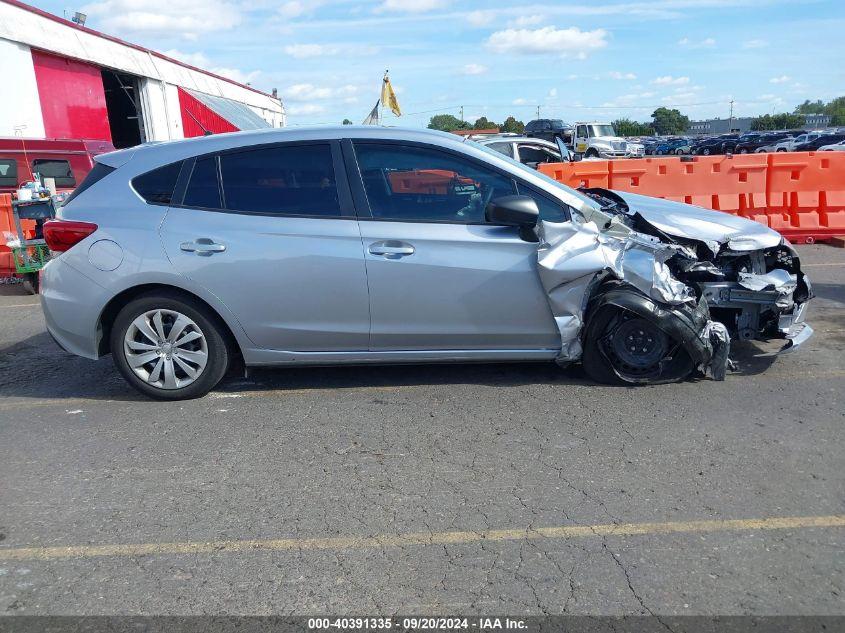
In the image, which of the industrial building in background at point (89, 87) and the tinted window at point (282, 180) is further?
the industrial building in background at point (89, 87)

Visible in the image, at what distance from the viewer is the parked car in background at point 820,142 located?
137 feet

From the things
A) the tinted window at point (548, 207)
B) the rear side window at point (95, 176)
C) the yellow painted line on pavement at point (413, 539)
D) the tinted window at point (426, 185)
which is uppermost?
the rear side window at point (95, 176)

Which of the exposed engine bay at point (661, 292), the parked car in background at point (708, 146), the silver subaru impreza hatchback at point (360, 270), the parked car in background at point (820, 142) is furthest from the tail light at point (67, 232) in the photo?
the parked car in background at point (708, 146)

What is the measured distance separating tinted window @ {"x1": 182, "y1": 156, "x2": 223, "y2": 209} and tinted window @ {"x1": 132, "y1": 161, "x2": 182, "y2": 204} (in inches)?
4.9

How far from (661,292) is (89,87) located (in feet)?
74.4

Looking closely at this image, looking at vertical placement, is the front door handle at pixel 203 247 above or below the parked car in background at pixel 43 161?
below

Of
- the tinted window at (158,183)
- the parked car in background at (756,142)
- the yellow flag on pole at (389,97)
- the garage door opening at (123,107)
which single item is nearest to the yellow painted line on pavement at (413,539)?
the tinted window at (158,183)

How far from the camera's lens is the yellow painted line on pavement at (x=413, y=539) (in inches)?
128

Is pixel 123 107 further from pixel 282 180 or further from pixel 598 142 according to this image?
pixel 282 180

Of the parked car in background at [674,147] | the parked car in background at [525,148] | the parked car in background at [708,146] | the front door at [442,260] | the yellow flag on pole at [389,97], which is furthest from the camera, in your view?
the parked car in background at [674,147]

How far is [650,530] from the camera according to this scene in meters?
3.29

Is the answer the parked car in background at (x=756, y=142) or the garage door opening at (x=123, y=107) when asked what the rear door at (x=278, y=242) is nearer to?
the garage door opening at (x=123, y=107)

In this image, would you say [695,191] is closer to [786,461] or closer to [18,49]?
[786,461]

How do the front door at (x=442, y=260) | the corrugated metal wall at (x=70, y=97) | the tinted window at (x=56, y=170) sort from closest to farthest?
the front door at (x=442, y=260) < the tinted window at (x=56, y=170) < the corrugated metal wall at (x=70, y=97)
